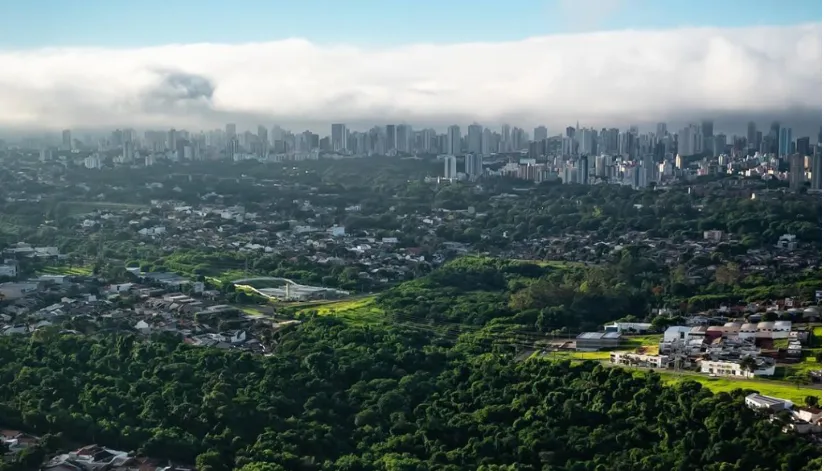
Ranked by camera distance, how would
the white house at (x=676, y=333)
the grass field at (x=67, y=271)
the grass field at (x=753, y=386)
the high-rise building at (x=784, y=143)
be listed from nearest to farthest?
1. the grass field at (x=753, y=386)
2. the white house at (x=676, y=333)
3. the grass field at (x=67, y=271)
4. the high-rise building at (x=784, y=143)

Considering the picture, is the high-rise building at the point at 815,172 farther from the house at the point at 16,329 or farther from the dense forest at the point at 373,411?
the house at the point at 16,329

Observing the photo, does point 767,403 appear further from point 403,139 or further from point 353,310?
point 403,139

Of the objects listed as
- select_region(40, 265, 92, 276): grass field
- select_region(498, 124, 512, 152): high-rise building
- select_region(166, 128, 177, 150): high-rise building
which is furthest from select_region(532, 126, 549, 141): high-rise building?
select_region(40, 265, 92, 276): grass field

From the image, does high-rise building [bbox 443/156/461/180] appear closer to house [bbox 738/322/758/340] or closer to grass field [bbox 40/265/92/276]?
grass field [bbox 40/265/92/276]

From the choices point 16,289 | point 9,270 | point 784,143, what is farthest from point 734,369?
point 784,143

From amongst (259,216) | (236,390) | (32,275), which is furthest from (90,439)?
(259,216)

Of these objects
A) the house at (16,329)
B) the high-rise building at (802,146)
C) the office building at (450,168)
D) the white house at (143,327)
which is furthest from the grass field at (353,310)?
the high-rise building at (802,146)

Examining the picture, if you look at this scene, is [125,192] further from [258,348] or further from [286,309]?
[258,348]
